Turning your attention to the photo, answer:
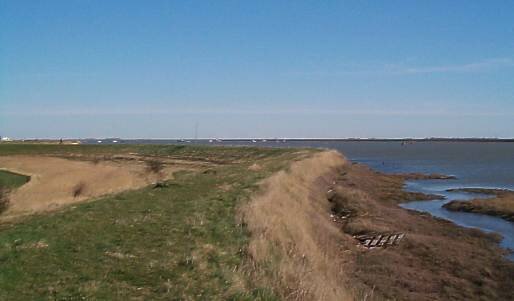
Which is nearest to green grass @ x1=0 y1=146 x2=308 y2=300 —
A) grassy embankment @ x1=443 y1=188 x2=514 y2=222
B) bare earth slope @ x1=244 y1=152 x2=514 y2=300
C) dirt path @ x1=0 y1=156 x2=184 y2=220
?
bare earth slope @ x1=244 y1=152 x2=514 y2=300

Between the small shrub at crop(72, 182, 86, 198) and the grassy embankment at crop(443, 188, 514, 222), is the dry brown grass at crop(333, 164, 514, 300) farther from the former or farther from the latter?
the small shrub at crop(72, 182, 86, 198)

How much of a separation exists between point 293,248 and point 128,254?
5.17m

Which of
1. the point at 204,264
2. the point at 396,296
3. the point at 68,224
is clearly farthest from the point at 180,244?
the point at 396,296

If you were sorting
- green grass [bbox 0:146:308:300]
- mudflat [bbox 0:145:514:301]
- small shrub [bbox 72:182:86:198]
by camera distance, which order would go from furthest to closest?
1. small shrub [bbox 72:182:86:198]
2. mudflat [bbox 0:145:514:301]
3. green grass [bbox 0:146:308:300]

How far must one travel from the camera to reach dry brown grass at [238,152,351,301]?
10258 mm

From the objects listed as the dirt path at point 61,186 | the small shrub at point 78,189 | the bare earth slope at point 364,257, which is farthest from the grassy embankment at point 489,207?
the small shrub at point 78,189

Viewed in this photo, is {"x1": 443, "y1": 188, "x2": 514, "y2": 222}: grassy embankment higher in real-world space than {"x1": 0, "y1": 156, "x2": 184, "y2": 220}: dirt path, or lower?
lower

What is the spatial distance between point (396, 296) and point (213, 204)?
282 inches

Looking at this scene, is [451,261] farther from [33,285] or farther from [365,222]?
[33,285]

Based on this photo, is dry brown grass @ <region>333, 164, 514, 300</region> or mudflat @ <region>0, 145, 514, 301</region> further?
dry brown grass @ <region>333, 164, 514, 300</region>

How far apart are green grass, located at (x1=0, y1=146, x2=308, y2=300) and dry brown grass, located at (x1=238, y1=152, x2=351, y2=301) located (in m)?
0.52

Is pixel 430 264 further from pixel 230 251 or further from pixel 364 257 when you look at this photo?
pixel 230 251

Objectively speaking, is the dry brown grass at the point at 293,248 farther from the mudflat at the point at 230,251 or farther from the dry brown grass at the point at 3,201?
the dry brown grass at the point at 3,201

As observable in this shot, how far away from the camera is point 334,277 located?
13.4 metres
